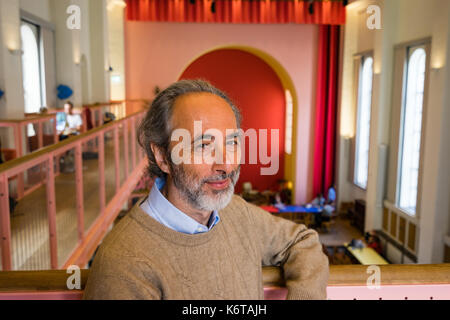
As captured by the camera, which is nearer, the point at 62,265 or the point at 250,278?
the point at 250,278

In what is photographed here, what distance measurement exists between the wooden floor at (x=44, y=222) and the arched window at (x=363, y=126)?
7791 millimetres

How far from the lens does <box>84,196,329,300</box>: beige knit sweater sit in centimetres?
112

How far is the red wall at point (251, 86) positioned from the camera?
1370 cm

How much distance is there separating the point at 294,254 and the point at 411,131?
24.9 feet

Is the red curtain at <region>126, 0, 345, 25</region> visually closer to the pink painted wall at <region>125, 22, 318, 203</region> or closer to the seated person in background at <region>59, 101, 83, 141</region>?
the pink painted wall at <region>125, 22, 318, 203</region>

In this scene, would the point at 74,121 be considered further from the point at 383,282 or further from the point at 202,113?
the point at 383,282

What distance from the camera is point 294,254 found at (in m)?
1.45

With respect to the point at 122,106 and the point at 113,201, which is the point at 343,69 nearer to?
the point at 122,106

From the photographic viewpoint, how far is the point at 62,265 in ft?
10.8

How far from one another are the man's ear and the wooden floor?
1.88 metres

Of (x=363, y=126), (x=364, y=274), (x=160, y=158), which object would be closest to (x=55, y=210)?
(x=160, y=158)

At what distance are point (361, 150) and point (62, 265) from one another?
8.91 meters

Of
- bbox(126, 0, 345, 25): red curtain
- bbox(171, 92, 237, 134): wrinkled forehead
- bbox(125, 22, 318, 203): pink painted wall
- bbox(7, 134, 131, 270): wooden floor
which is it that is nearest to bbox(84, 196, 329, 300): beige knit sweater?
bbox(171, 92, 237, 134): wrinkled forehead
